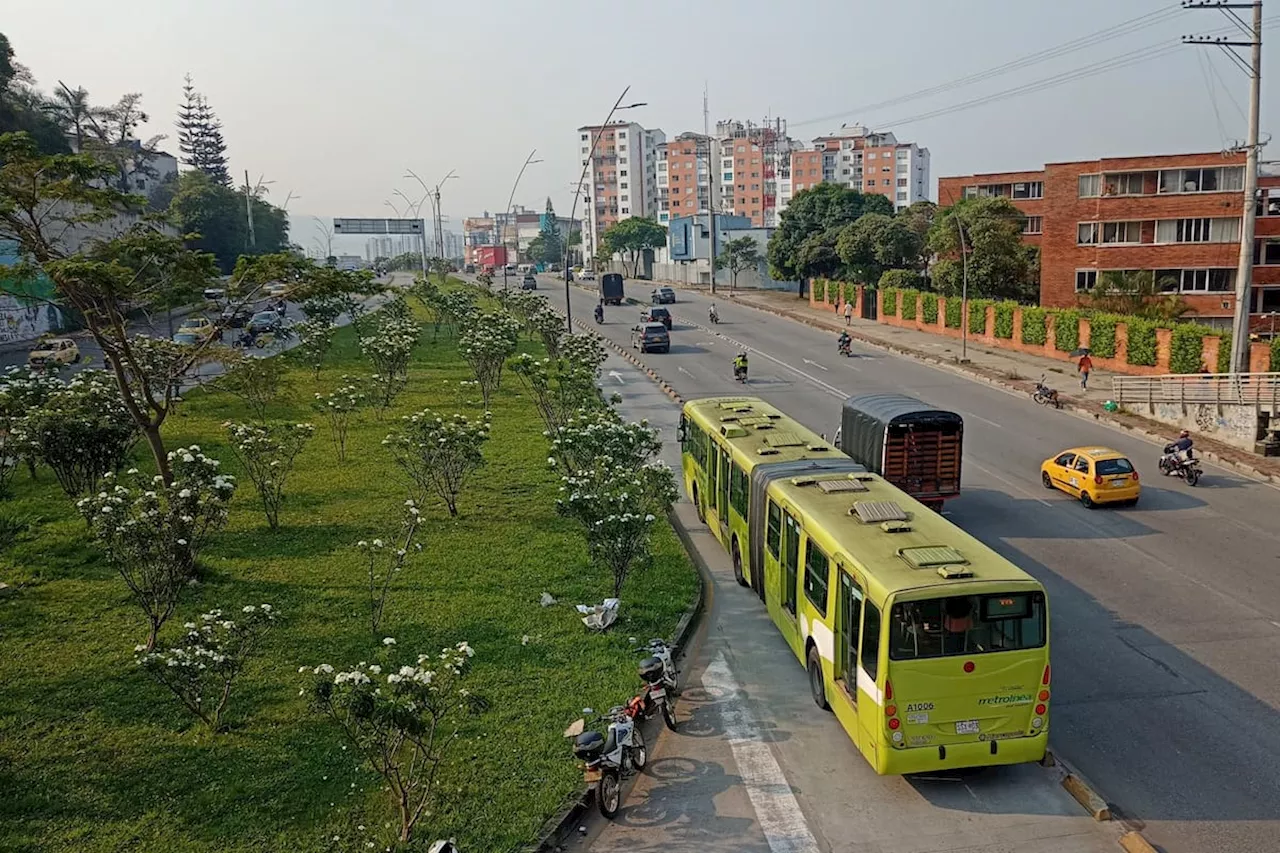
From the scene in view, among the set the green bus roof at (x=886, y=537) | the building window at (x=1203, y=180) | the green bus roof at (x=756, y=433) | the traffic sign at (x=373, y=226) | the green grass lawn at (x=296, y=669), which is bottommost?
the green grass lawn at (x=296, y=669)

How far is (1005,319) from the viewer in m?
45.2

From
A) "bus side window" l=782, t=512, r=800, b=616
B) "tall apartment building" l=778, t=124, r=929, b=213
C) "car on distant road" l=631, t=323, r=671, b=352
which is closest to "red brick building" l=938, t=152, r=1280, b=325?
"car on distant road" l=631, t=323, r=671, b=352

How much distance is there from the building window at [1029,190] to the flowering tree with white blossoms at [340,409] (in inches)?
2180

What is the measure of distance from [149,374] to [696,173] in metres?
141

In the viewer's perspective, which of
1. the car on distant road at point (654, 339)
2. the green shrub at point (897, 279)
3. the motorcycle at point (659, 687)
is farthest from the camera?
the green shrub at point (897, 279)

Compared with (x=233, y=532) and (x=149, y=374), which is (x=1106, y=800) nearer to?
(x=233, y=532)

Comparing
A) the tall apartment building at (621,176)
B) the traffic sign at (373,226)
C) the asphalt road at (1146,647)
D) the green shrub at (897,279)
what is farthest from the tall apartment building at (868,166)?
the asphalt road at (1146,647)

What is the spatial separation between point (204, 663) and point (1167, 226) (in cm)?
4531

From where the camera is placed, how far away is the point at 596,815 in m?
9.59

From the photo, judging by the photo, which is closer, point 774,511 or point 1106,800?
point 1106,800

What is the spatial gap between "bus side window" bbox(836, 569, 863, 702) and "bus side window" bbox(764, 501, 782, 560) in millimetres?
2782

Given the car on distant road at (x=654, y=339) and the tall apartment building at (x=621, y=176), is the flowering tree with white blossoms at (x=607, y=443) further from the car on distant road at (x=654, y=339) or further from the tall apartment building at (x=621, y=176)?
A: the tall apartment building at (x=621, y=176)

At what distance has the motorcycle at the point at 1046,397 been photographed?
32.0 metres

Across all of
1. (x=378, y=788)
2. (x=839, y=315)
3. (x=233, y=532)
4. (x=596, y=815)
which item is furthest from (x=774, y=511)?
(x=839, y=315)
